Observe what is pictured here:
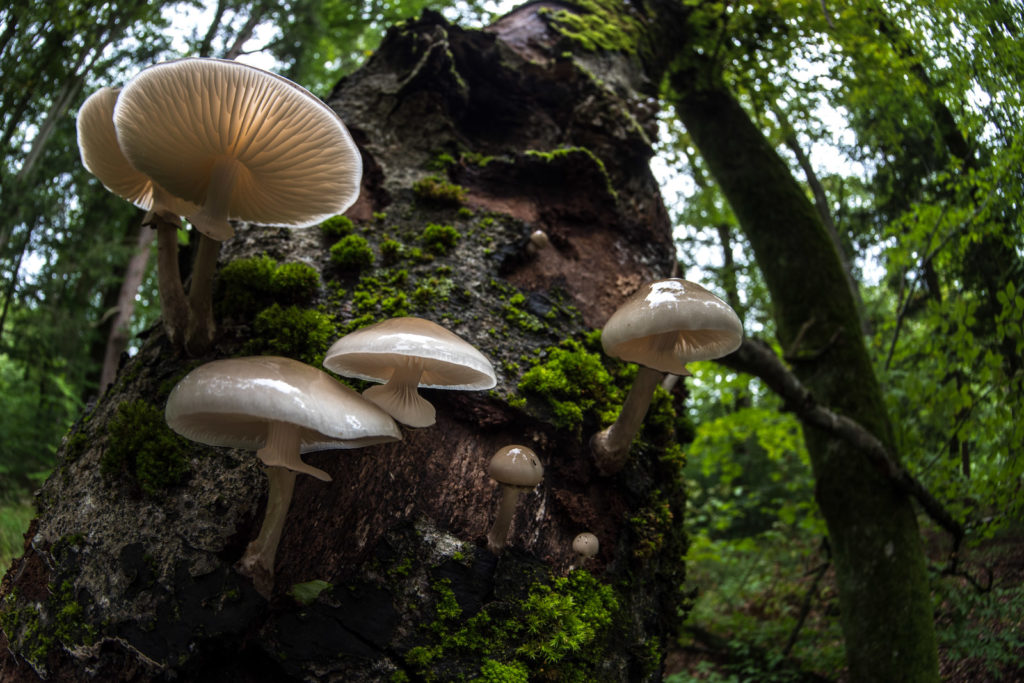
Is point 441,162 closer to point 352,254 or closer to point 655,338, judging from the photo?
point 352,254

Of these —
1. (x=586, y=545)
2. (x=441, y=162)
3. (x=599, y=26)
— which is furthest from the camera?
(x=599, y=26)

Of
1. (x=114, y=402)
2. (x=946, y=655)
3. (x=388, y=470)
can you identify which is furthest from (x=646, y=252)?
(x=946, y=655)

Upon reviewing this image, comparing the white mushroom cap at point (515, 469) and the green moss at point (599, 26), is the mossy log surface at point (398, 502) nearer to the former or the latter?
the white mushroom cap at point (515, 469)

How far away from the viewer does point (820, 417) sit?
3.01 metres

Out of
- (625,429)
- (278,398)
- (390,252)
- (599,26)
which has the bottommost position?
(278,398)

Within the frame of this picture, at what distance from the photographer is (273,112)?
4.85ft

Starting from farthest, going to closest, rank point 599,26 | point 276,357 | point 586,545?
1. point 599,26
2. point 586,545
3. point 276,357

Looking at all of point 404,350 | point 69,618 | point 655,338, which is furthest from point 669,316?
point 69,618

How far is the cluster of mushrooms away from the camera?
4.17ft

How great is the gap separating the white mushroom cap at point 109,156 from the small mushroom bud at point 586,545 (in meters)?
1.62

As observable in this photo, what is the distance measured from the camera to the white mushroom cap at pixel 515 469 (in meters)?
1.54

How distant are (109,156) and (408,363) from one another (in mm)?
1226

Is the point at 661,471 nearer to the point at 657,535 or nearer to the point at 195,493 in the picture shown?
the point at 657,535

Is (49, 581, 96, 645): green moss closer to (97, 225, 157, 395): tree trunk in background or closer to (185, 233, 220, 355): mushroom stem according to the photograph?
(185, 233, 220, 355): mushroom stem
